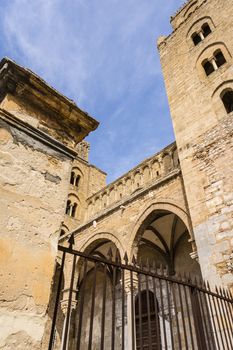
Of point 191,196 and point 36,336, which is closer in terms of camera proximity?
point 36,336

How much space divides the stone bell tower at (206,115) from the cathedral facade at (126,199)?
3 cm

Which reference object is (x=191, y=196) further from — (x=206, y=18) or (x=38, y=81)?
(x=206, y=18)

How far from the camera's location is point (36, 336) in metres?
1.47

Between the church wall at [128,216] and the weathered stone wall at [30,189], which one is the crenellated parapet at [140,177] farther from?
the weathered stone wall at [30,189]

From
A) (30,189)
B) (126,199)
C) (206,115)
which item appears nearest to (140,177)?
(126,199)

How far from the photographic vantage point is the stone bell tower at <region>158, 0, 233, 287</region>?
6410mm

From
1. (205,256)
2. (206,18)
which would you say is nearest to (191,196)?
(205,256)

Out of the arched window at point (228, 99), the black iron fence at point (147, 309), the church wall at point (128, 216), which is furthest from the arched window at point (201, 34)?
the black iron fence at point (147, 309)

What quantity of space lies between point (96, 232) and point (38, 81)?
8905 mm

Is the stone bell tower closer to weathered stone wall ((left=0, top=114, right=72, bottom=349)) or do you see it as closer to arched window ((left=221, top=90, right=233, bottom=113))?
arched window ((left=221, top=90, right=233, bottom=113))

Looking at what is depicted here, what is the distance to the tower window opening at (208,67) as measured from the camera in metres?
9.96

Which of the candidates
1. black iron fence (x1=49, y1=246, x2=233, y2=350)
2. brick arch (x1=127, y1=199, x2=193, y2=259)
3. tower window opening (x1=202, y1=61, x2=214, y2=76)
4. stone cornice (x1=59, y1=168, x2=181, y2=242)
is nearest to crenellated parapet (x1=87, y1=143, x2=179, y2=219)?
stone cornice (x1=59, y1=168, x2=181, y2=242)

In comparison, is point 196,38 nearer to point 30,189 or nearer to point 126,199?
point 126,199

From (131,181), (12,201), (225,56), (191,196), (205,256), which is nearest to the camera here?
(12,201)
